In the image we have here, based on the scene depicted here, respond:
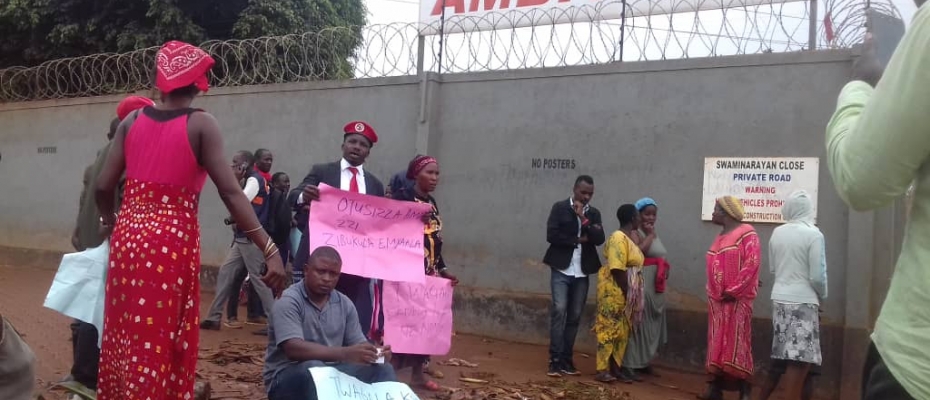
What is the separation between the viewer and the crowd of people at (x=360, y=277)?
131 cm

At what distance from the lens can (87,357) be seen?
403 cm

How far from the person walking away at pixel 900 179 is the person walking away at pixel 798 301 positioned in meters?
4.60

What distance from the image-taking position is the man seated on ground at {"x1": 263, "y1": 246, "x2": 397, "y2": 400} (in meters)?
3.75

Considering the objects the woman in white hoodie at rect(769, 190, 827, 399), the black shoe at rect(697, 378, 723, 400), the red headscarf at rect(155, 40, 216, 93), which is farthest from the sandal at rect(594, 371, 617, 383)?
the red headscarf at rect(155, 40, 216, 93)

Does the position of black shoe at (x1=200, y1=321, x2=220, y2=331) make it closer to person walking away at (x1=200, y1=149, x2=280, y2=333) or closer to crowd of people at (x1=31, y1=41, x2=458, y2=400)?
person walking away at (x1=200, y1=149, x2=280, y2=333)

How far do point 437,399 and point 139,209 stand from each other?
285 centimetres

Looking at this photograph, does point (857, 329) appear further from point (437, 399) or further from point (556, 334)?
point (437, 399)

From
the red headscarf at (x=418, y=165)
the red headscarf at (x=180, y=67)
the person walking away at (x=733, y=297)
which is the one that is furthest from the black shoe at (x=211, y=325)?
the red headscarf at (x=180, y=67)

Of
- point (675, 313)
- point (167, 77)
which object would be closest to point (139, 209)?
point (167, 77)

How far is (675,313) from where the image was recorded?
7.15m

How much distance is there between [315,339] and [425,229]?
1.55 m

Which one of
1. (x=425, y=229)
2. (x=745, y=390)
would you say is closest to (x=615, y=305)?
(x=745, y=390)

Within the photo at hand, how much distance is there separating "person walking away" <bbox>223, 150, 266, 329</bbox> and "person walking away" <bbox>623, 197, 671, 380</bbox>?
3.47m

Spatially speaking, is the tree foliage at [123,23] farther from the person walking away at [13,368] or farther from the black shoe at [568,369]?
the person walking away at [13,368]
